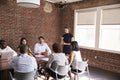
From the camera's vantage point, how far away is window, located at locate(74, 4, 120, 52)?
15.6 ft

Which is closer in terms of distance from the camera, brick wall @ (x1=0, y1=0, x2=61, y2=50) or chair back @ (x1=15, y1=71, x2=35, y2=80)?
chair back @ (x1=15, y1=71, x2=35, y2=80)

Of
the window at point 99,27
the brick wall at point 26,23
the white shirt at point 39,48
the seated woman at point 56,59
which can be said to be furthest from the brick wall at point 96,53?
the seated woman at point 56,59

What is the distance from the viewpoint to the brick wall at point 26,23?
4673 mm

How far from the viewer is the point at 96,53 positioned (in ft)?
17.2

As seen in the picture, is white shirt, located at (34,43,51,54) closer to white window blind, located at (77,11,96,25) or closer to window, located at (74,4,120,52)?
window, located at (74,4,120,52)

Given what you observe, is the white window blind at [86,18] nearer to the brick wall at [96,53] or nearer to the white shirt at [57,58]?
the brick wall at [96,53]

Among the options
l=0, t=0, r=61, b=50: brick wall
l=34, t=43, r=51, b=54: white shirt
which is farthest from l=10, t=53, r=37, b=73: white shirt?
l=0, t=0, r=61, b=50: brick wall

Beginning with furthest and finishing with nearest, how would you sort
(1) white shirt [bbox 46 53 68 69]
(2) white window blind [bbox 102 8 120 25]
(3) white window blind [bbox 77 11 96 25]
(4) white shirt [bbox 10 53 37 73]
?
1. (3) white window blind [bbox 77 11 96 25]
2. (2) white window blind [bbox 102 8 120 25]
3. (1) white shirt [bbox 46 53 68 69]
4. (4) white shirt [bbox 10 53 37 73]

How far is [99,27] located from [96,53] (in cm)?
105

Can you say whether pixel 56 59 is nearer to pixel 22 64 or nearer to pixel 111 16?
pixel 22 64

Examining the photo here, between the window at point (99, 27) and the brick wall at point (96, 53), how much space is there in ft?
0.59

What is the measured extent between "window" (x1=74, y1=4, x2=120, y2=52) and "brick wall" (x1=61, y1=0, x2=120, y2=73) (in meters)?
0.18

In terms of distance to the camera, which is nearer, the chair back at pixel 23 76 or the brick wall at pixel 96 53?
the chair back at pixel 23 76

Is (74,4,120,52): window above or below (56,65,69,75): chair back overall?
above
